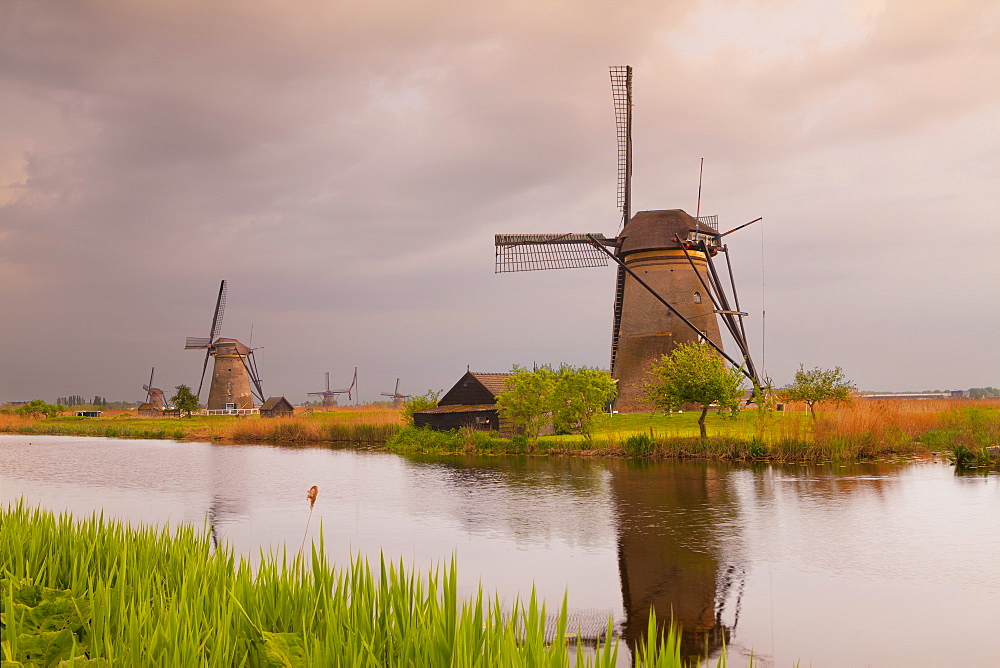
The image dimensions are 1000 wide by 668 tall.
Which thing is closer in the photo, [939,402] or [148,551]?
[148,551]

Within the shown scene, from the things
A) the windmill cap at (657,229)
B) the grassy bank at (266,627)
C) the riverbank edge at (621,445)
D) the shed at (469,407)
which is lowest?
the riverbank edge at (621,445)

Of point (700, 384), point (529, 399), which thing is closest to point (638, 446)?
point (700, 384)

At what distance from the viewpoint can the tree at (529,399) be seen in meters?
26.5

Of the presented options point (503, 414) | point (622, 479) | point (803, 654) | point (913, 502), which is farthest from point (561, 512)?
point (503, 414)

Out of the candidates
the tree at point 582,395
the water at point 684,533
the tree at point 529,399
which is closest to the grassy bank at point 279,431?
the tree at point 529,399

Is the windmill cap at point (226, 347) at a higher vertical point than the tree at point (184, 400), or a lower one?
higher

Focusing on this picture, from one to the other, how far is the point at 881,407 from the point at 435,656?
80.8 ft

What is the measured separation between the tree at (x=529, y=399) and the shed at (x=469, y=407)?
1.89 m

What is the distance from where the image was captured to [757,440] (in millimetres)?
21656

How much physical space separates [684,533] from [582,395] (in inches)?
578

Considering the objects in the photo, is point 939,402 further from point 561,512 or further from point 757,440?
point 561,512

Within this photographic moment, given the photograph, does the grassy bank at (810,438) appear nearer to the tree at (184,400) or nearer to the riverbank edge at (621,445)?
the riverbank edge at (621,445)

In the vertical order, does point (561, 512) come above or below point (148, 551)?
below

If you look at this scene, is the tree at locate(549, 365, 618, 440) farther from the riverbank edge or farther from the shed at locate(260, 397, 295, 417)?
the shed at locate(260, 397, 295, 417)
